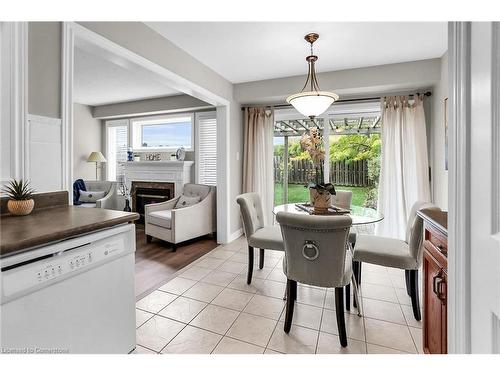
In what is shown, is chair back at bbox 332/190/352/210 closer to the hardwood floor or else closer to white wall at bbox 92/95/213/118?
the hardwood floor

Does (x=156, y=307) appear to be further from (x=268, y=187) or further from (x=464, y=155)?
(x=268, y=187)

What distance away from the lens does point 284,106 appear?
4.35m

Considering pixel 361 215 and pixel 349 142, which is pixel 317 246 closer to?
pixel 361 215

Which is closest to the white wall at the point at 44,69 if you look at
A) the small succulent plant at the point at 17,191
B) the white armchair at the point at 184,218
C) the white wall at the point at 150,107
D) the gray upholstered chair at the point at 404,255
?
the small succulent plant at the point at 17,191

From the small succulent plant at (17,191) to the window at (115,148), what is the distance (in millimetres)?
4771

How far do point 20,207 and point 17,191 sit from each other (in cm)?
9

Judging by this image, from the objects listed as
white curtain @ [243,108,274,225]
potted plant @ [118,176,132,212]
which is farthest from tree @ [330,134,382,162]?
potted plant @ [118,176,132,212]

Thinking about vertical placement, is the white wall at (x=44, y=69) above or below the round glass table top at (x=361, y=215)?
above

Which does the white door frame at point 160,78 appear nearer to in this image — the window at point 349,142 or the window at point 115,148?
the window at point 349,142

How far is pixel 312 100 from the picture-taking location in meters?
2.49

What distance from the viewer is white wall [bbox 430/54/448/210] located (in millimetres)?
3074

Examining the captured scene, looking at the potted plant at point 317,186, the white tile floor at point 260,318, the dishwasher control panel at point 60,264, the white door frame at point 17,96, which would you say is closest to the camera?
the dishwasher control panel at point 60,264

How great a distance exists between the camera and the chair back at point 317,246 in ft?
5.30

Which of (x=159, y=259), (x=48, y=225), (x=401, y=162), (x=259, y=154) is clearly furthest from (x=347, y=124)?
(x=48, y=225)
